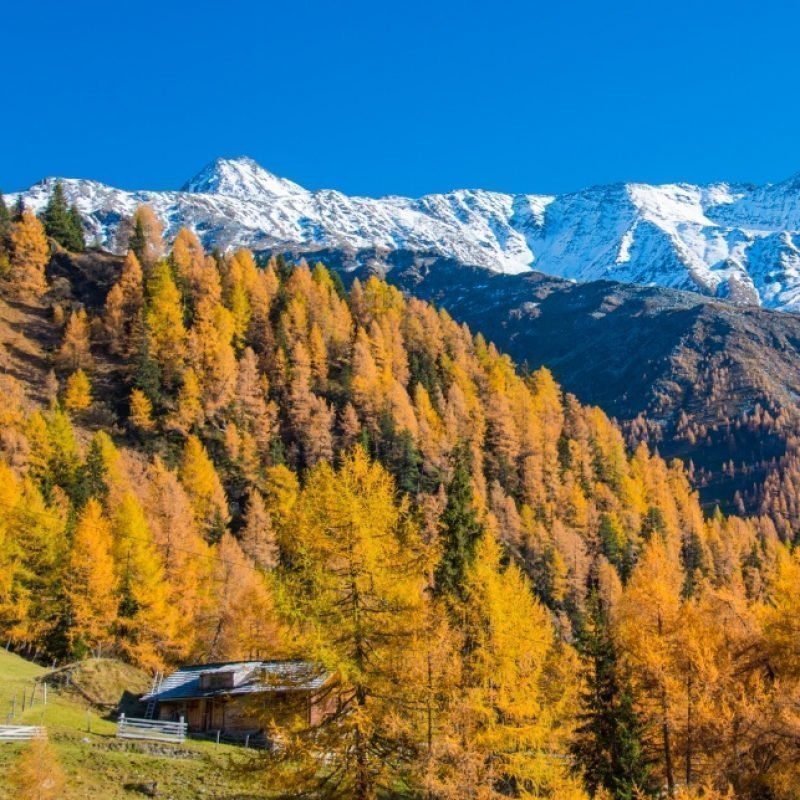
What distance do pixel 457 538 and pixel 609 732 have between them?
11150 millimetres

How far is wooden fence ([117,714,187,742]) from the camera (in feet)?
123

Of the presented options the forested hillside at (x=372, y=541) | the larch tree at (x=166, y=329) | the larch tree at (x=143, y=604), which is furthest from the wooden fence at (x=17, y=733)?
the larch tree at (x=166, y=329)

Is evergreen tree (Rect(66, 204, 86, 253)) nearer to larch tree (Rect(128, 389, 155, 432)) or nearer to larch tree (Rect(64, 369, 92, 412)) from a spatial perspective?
larch tree (Rect(64, 369, 92, 412))

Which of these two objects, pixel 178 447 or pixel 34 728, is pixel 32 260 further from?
pixel 34 728

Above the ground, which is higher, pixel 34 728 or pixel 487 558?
pixel 487 558

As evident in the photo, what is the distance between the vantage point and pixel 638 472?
137 m

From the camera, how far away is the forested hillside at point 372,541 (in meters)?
21.5

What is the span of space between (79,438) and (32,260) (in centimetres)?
3652

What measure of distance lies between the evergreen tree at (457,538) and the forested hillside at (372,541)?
187 millimetres

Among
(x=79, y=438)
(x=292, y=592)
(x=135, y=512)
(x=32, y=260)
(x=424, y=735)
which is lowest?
(x=424, y=735)

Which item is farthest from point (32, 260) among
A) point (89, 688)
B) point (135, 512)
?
point (89, 688)

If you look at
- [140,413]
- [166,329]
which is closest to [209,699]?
[140,413]

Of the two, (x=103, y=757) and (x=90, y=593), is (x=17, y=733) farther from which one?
(x=90, y=593)

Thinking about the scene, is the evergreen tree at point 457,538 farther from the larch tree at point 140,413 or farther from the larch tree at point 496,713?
the larch tree at point 140,413
